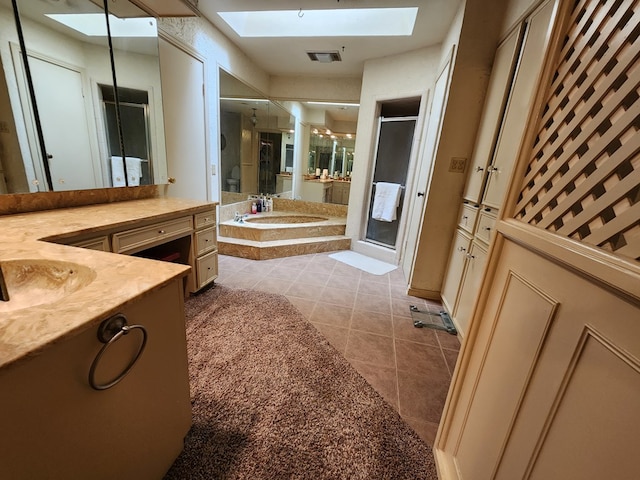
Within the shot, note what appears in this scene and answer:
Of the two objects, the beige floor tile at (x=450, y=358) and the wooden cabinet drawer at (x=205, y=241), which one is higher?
the wooden cabinet drawer at (x=205, y=241)

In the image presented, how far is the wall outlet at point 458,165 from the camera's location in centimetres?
214

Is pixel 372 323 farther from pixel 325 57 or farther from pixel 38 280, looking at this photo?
pixel 325 57

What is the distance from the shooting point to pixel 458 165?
2.16 m

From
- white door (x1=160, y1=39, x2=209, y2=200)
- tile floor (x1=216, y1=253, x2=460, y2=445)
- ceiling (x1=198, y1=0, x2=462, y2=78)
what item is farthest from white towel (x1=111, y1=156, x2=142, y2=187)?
ceiling (x1=198, y1=0, x2=462, y2=78)

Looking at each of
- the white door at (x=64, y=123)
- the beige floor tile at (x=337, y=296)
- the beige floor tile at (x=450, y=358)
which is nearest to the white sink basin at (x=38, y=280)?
the white door at (x=64, y=123)

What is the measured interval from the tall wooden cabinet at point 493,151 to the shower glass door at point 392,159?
52.2 inches

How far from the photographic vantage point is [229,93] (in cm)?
323

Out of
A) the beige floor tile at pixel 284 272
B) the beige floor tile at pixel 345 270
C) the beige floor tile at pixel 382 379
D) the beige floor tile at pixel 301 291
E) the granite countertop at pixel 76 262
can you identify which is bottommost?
the beige floor tile at pixel 284 272

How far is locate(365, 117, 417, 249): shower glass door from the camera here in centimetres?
329

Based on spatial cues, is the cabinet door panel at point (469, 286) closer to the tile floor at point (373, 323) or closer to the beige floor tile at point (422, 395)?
the tile floor at point (373, 323)

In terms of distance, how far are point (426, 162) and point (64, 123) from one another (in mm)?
2798

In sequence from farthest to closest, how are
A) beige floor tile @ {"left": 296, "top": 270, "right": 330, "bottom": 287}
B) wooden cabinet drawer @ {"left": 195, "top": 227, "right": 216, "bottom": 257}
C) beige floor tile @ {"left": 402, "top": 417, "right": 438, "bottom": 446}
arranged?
beige floor tile @ {"left": 296, "top": 270, "right": 330, "bottom": 287} < wooden cabinet drawer @ {"left": 195, "top": 227, "right": 216, "bottom": 257} < beige floor tile @ {"left": 402, "top": 417, "right": 438, "bottom": 446}

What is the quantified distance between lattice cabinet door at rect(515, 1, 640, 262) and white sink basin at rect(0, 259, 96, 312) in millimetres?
1326

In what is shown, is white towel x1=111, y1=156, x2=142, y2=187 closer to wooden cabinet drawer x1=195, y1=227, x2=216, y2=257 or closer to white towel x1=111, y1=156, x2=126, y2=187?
white towel x1=111, y1=156, x2=126, y2=187
